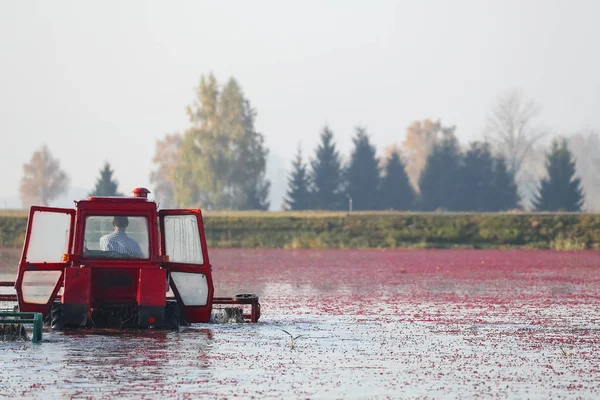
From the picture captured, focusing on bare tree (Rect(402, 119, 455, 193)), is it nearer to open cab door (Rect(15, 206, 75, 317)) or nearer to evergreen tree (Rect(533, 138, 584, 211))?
evergreen tree (Rect(533, 138, 584, 211))

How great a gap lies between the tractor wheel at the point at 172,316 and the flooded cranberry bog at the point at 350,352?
315 millimetres

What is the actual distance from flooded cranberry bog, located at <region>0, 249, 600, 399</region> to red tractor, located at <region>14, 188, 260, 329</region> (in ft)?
1.73

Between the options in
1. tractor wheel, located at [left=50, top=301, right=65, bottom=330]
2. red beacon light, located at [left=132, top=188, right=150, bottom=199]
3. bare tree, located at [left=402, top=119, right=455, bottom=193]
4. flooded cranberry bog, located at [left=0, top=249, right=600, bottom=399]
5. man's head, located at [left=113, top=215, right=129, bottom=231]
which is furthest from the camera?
bare tree, located at [left=402, top=119, right=455, bottom=193]

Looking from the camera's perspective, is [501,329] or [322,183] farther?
[322,183]

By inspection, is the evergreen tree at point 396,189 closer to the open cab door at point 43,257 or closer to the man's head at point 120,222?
the open cab door at point 43,257

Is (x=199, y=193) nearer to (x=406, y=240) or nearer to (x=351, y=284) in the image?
(x=406, y=240)

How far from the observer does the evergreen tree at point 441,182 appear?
10981 centimetres

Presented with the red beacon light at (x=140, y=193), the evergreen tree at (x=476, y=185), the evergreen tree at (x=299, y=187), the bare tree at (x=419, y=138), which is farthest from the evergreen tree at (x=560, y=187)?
the red beacon light at (x=140, y=193)

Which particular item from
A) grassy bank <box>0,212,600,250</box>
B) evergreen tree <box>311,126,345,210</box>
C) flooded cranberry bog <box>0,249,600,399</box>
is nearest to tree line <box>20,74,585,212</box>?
evergreen tree <box>311,126,345,210</box>

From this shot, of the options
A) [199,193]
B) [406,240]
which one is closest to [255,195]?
[199,193]

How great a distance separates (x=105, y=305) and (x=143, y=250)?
1093 millimetres

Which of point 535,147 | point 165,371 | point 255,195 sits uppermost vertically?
point 535,147

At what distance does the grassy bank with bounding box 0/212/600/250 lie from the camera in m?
64.9

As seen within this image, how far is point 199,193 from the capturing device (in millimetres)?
113625
